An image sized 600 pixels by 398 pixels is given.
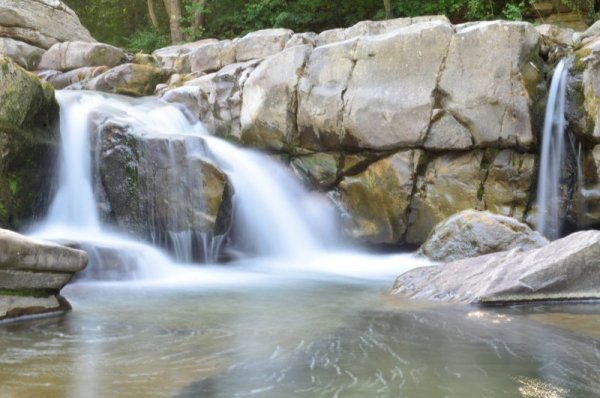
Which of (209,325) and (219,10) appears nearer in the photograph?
(209,325)

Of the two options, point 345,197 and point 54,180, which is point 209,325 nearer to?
point 54,180

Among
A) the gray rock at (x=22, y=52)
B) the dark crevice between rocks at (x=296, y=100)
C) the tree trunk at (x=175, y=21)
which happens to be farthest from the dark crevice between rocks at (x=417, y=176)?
the tree trunk at (x=175, y=21)

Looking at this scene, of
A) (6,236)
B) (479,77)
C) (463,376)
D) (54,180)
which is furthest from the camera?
(479,77)

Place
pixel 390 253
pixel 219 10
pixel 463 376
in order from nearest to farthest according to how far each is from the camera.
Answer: pixel 463 376 → pixel 390 253 → pixel 219 10

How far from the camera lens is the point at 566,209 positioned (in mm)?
9766

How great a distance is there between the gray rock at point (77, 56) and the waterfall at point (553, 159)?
10625mm

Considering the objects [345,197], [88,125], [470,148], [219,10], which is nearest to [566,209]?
[470,148]

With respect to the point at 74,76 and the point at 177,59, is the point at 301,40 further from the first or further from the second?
the point at 74,76

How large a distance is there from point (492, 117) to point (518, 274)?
463 cm

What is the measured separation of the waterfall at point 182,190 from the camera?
29.6 ft

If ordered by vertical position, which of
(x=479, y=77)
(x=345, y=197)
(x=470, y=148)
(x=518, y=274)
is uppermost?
(x=479, y=77)

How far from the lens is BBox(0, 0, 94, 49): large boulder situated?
15.3 m

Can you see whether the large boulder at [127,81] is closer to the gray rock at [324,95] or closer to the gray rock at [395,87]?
the gray rock at [324,95]

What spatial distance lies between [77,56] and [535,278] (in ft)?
42.8
